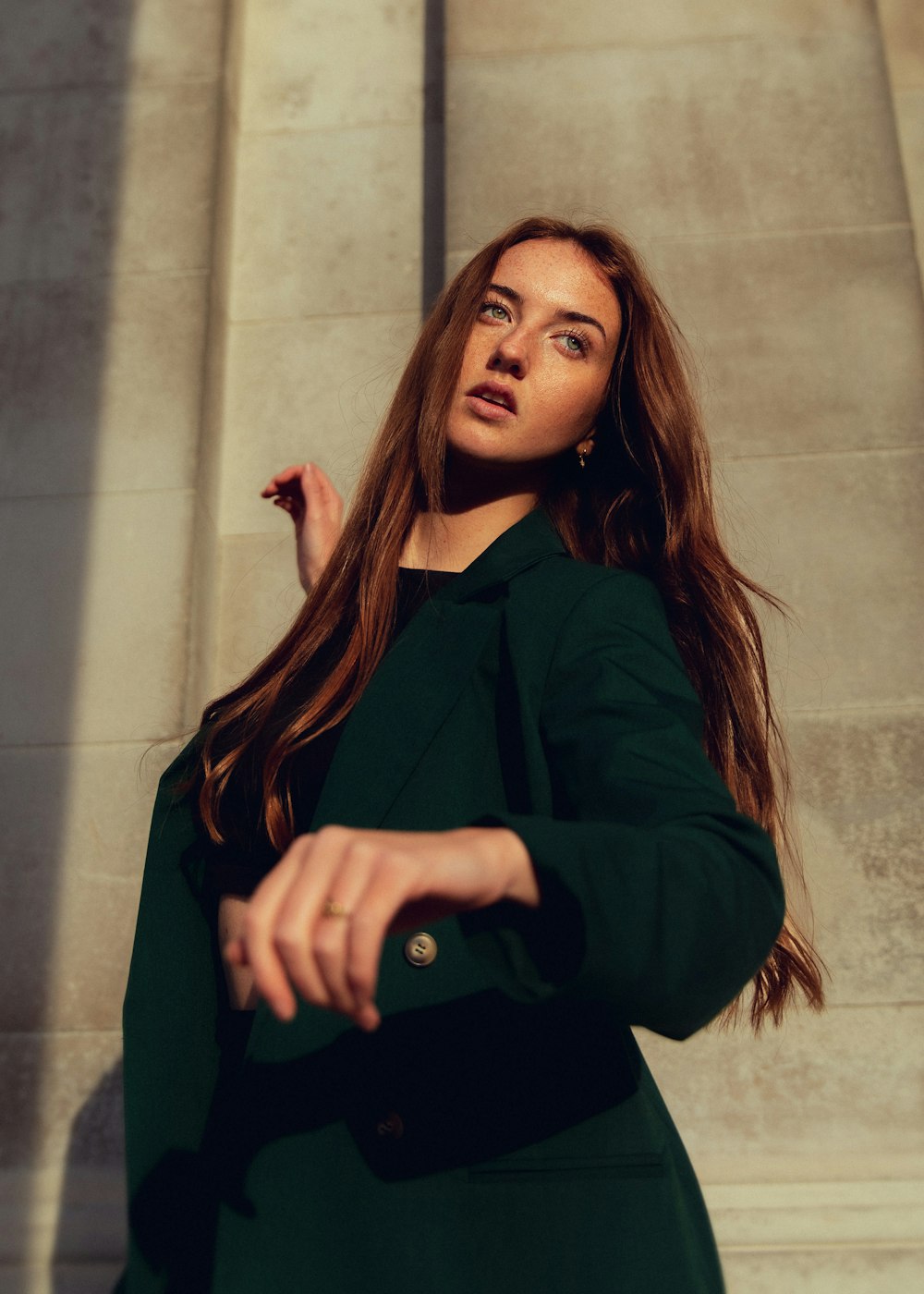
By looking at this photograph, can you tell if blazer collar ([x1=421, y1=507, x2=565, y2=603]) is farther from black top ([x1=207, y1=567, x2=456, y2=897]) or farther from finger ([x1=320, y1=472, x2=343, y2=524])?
finger ([x1=320, y1=472, x2=343, y2=524])

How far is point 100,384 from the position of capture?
384 centimetres

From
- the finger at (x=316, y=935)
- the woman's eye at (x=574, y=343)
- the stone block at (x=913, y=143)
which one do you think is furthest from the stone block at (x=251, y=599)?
the finger at (x=316, y=935)

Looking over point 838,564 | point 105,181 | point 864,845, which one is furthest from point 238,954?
point 105,181

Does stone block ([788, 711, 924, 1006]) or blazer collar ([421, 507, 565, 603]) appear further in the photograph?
stone block ([788, 711, 924, 1006])

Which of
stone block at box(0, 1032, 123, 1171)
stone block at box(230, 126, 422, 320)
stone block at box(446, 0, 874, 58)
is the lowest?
stone block at box(0, 1032, 123, 1171)

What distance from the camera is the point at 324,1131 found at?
1409 mm

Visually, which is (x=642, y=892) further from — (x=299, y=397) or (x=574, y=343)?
(x=299, y=397)

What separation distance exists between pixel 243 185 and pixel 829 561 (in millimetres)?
2547

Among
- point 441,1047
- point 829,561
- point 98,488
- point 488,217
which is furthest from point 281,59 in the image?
point 441,1047

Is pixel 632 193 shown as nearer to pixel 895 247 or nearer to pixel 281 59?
pixel 895 247

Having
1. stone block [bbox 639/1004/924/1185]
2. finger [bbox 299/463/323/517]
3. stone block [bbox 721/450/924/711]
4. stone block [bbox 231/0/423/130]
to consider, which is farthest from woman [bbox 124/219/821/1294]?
stone block [bbox 231/0/423/130]

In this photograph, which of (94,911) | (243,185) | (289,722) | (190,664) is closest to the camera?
(289,722)

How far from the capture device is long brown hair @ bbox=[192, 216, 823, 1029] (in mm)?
1823

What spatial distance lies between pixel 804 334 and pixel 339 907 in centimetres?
323
